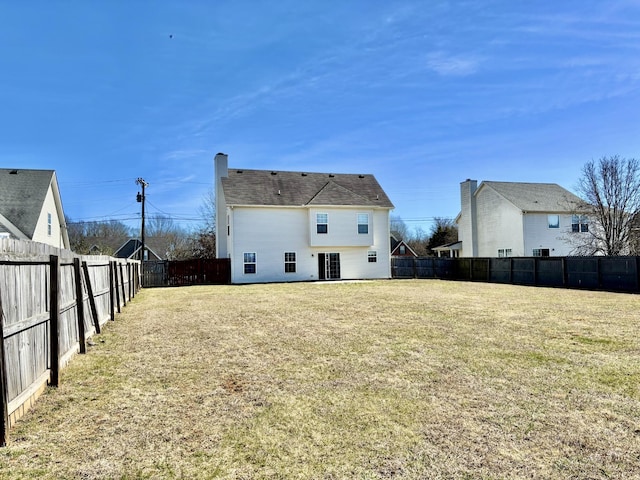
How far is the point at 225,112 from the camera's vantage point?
19.0 m

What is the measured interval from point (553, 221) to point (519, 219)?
305 centimetres

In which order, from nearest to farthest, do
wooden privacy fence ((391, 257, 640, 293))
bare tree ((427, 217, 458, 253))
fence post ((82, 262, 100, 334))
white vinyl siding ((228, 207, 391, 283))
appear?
fence post ((82, 262, 100, 334))
wooden privacy fence ((391, 257, 640, 293))
white vinyl siding ((228, 207, 391, 283))
bare tree ((427, 217, 458, 253))

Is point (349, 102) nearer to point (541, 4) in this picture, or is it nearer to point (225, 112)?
point (225, 112)

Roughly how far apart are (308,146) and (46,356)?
2436 cm

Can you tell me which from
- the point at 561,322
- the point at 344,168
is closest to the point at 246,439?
the point at 561,322

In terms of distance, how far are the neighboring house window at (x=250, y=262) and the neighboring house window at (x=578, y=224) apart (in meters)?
24.2

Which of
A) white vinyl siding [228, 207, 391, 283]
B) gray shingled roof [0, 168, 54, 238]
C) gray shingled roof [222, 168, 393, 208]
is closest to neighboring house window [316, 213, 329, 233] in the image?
white vinyl siding [228, 207, 391, 283]

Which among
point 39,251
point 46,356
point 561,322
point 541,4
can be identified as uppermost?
point 541,4

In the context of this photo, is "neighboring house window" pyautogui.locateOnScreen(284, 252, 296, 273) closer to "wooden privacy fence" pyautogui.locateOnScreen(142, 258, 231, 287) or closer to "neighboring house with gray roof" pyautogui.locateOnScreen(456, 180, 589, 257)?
"wooden privacy fence" pyautogui.locateOnScreen(142, 258, 231, 287)

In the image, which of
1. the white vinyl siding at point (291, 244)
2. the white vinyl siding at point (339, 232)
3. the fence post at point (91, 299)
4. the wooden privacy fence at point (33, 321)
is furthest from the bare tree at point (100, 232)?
the wooden privacy fence at point (33, 321)

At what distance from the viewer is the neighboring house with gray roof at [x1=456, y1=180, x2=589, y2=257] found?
1187 inches

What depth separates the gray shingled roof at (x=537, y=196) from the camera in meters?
30.5

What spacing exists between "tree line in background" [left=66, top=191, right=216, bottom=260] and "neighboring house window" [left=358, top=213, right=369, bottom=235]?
16353 mm

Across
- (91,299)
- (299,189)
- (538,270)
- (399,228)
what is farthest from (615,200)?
(399,228)
